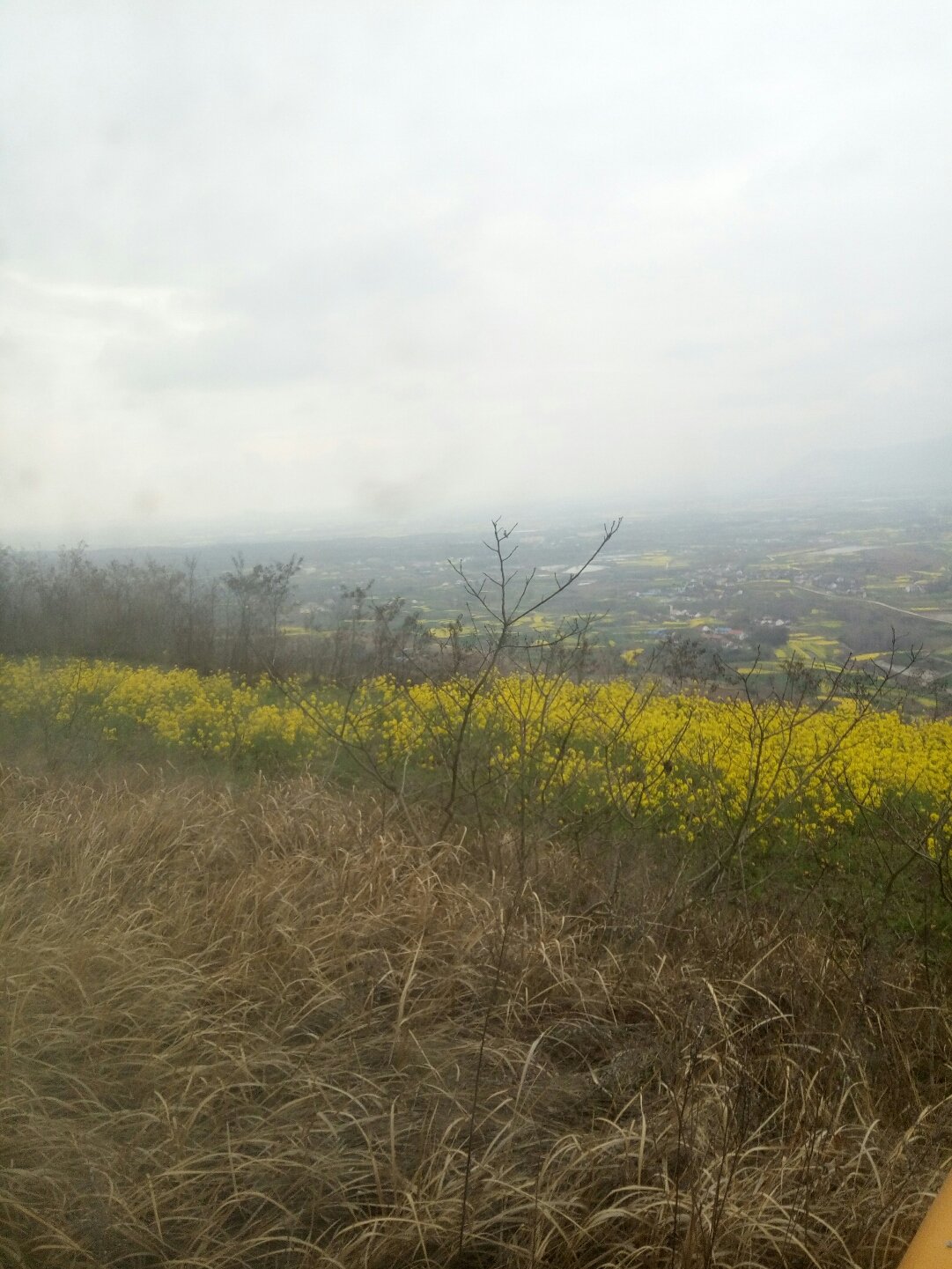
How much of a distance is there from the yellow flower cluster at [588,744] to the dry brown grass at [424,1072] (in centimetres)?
116

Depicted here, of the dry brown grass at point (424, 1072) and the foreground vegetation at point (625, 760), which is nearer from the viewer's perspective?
the dry brown grass at point (424, 1072)

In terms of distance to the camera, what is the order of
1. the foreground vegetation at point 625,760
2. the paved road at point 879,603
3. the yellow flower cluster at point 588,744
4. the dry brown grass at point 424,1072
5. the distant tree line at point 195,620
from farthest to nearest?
the distant tree line at point 195,620, the paved road at point 879,603, the yellow flower cluster at point 588,744, the foreground vegetation at point 625,760, the dry brown grass at point 424,1072

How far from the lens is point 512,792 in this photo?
5.39 metres

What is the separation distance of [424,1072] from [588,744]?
12.5 feet

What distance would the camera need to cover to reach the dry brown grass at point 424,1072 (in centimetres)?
211

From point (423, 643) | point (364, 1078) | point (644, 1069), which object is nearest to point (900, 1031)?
point (644, 1069)

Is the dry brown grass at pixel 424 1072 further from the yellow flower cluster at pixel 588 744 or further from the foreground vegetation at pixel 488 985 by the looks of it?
the yellow flower cluster at pixel 588 744

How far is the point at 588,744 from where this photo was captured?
638 cm

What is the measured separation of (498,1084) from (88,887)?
1876 millimetres

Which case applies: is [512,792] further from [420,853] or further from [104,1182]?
[104,1182]

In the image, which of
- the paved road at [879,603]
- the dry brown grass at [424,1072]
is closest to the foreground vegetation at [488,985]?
the dry brown grass at [424,1072]

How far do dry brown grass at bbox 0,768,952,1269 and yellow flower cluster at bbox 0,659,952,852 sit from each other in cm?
116

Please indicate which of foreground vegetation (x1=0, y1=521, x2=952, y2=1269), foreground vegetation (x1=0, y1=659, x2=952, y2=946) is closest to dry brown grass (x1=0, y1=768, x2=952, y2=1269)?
foreground vegetation (x1=0, y1=521, x2=952, y2=1269)

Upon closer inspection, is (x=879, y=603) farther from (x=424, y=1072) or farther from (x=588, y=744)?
(x=424, y=1072)
